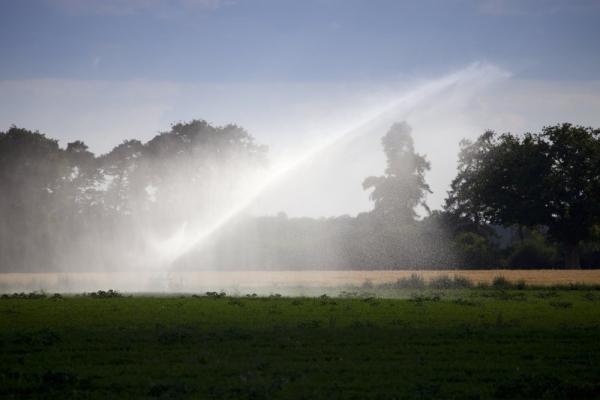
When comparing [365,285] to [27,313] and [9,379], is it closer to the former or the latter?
[27,313]

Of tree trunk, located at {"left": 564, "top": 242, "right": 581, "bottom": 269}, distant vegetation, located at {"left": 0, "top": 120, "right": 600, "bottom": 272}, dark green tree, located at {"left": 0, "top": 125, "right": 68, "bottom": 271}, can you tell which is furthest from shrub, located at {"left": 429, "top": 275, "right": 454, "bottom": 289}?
dark green tree, located at {"left": 0, "top": 125, "right": 68, "bottom": 271}

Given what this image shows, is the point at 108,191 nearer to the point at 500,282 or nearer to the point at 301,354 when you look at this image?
the point at 500,282

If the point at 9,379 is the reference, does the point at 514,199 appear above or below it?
above

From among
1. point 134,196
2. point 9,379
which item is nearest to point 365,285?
point 9,379

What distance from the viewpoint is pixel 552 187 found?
82875mm

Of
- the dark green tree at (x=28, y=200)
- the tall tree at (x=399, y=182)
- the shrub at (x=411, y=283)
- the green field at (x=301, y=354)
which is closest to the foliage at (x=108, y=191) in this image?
the dark green tree at (x=28, y=200)

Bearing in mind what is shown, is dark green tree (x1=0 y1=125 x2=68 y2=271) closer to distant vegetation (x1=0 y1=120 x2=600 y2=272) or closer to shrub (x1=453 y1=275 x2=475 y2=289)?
distant vegetation (x1=0 y1=120 x2=600 y2=272)

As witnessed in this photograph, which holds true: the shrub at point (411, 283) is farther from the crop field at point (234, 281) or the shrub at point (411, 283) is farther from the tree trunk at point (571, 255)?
the tree trunk at point (571, 255)

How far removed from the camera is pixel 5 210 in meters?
93.7

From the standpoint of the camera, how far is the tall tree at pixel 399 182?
11081 centimetres

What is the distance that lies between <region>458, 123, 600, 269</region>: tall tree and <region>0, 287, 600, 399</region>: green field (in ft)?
182

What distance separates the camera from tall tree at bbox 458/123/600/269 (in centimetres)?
8362

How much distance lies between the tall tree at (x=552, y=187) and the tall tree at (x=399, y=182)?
1926 centimetres

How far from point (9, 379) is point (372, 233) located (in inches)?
3571
